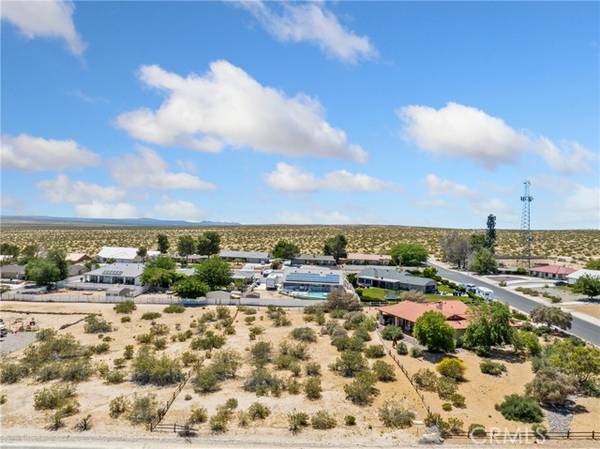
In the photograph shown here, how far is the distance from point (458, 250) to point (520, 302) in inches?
1509

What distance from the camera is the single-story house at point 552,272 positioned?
8494 centimetres

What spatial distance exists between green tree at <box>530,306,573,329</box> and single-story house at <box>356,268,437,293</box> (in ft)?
74.7

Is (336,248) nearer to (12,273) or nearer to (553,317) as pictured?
(553,317)

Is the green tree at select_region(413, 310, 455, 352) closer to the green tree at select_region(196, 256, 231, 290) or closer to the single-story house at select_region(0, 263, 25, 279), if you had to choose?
the green tree at select_region(196, 256, 231, 290)

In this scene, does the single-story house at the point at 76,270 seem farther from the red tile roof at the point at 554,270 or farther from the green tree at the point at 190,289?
the red tile roof at the point at 554,270

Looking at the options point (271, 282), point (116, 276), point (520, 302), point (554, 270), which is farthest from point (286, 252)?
point (554, 270)

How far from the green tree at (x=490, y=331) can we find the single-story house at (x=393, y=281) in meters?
27.9

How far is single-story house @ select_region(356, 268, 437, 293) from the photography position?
71.2 m

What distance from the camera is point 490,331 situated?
41625 millimetres

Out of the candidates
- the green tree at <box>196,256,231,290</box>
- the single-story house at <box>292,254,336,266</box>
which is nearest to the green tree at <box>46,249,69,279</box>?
the green tree at <box>196,256,231,290</box>

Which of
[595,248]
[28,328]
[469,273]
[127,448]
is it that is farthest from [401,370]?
[595,248]

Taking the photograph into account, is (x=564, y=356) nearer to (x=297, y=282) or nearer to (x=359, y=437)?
(x=359, y=437)

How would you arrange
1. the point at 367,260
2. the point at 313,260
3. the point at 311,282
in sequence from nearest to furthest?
1. the point at 311,282
2. the point at 313,260
3. the point at 367,260

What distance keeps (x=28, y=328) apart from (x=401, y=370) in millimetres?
40435
